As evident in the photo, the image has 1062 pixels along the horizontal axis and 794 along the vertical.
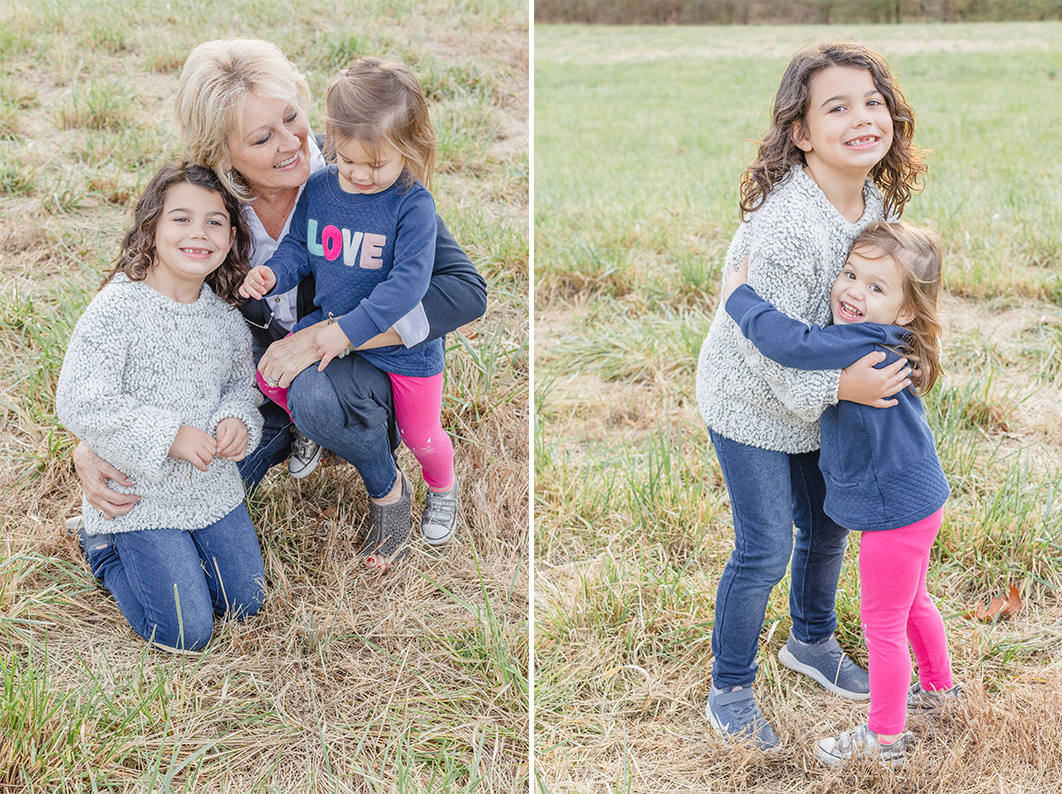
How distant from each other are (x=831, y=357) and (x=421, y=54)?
5157 millimetres

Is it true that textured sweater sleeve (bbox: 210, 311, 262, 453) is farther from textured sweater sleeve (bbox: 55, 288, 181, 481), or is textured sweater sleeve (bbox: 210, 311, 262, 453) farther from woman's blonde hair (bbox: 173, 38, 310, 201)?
woman's blonde hair (bbox: 173, 38, 310, 201)

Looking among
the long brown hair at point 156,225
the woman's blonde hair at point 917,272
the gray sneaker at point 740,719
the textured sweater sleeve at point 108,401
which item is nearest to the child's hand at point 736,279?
the woman's blonde hair at point 917,272

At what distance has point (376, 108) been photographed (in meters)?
2.35

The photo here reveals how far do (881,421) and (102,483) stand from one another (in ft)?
6.76

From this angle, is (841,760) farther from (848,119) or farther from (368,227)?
(368,227)

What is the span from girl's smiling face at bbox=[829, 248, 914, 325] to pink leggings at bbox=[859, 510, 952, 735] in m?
0.47

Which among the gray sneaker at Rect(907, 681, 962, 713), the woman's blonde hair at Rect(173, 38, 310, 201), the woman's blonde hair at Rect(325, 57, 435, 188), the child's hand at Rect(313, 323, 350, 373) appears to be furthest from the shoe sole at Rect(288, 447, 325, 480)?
the gray sneaker at Rect(907, 681, 962, 713)

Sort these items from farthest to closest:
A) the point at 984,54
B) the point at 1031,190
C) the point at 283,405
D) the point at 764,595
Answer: the point at 984,54 < the point at 1031,190 < the point at 283,405 < the point at 764,595

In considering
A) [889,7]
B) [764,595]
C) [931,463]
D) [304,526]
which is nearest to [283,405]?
[304,526]

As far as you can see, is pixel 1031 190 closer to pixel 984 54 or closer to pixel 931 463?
pixel 931 463

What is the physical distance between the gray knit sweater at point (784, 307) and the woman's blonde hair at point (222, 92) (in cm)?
139

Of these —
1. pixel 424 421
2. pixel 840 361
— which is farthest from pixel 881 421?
pixel 424 421

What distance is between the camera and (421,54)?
A: 632 centimetres

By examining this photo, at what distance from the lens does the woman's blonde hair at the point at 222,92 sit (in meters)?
2.48
